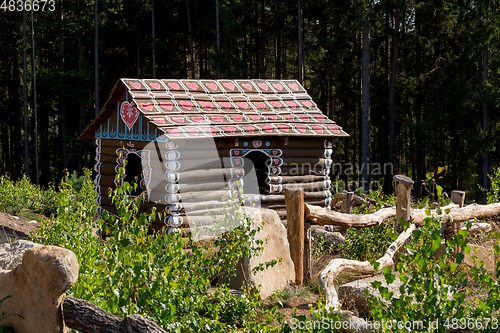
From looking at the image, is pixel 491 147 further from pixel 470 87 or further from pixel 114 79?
pixel 114 79

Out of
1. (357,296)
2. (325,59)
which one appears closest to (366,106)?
(325,59)

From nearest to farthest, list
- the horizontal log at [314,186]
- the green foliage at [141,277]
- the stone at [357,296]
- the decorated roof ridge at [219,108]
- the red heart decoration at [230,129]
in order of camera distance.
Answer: the green foliage at [141,277], the stone at [357,296], the decorated roof ridge at [219,108], the red heart decoration at [230,129], the horizontal log at [314,186]

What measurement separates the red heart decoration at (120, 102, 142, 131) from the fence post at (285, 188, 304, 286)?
17.2 ft

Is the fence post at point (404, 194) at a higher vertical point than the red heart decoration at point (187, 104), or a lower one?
lower

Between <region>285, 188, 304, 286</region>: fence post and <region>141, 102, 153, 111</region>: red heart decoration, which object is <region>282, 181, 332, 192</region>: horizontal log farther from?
<region>285, 188, 304, 286</region>: fence post

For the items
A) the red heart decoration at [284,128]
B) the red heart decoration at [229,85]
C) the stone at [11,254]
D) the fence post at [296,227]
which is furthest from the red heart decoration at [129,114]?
the stone at [11,254]

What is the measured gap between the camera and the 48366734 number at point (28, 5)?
22.3m

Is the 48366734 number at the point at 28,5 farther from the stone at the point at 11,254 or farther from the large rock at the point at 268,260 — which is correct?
the stone at the point at 11,254

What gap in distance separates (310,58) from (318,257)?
2097 cm

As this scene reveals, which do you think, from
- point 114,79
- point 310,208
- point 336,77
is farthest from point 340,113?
point 310,208

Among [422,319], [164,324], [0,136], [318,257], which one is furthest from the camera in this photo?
[0,136]

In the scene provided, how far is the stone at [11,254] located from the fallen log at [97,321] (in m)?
0.97

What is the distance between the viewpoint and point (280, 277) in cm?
648

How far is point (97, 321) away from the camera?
352 centimetres
